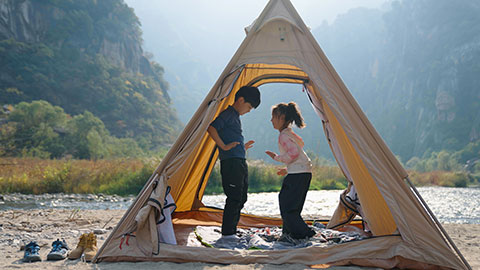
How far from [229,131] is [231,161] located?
14.4 inches

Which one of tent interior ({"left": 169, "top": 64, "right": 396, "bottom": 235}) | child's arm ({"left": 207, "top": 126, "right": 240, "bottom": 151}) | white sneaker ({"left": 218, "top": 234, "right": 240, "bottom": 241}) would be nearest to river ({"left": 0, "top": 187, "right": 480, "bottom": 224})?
tent interior ({"left": 169, "top": 64, "right": 396, "bottom": 235})

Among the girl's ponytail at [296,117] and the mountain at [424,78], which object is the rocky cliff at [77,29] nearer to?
the mountain at [424,78]

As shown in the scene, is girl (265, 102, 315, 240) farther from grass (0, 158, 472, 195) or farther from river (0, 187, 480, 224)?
grass (0, 158, 472, 195)

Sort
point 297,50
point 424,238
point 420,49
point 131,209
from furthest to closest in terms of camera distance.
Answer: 1. point 420,49
2. point 297,50
3. point 131,209
4. point 424,238

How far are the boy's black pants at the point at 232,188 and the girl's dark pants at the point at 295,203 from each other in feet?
1.66

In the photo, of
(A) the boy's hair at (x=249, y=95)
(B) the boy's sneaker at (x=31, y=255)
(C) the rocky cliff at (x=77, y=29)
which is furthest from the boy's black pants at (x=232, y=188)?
(C) the rocky cliff at (x=77, y=29)

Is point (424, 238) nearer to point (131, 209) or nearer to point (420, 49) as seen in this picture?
point (131, 209)

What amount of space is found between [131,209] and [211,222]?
209 cm

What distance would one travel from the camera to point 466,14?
63531 mm

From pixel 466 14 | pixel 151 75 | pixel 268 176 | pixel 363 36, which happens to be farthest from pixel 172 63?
pixel 268 176

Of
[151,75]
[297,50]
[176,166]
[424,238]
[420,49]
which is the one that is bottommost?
[424,238]

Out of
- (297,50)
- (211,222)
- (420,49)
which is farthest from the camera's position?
(420,49)

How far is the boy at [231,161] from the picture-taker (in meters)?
4.23

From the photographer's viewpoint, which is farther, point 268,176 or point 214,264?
point 268,176
